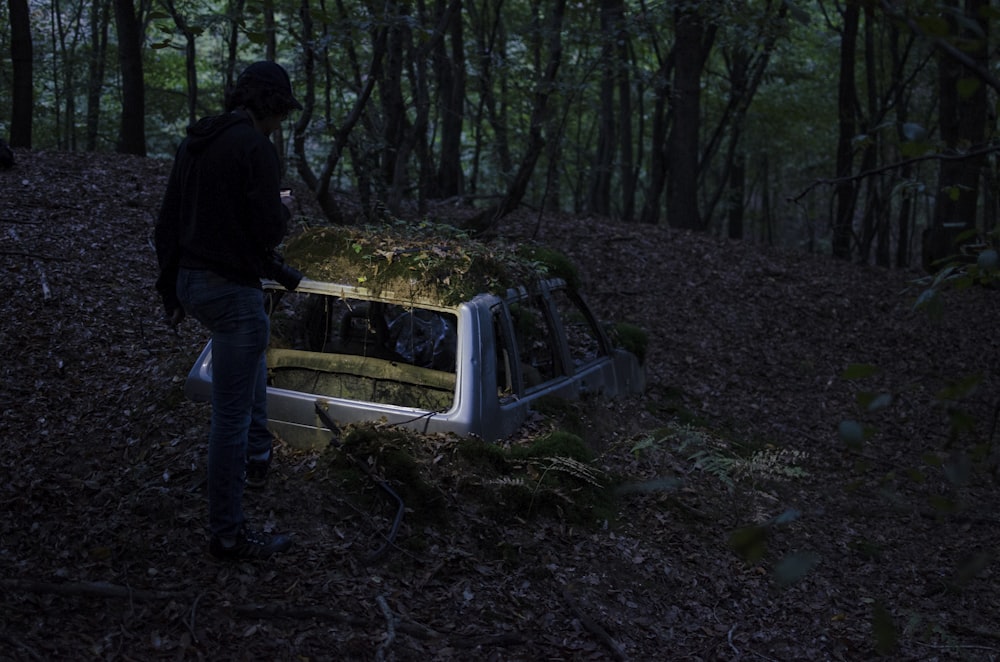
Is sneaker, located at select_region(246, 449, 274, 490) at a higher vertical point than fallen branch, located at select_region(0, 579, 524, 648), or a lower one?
higher

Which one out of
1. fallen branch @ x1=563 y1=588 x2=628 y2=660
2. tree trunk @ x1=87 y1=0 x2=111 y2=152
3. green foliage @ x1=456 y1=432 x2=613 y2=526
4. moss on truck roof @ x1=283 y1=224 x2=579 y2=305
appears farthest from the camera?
tree trunk @ x1=87 y1=0 x2=111 y2=152

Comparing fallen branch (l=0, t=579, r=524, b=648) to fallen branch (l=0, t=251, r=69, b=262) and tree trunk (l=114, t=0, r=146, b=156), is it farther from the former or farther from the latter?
tree trunk (l=114, t=0, r=146, b=156)

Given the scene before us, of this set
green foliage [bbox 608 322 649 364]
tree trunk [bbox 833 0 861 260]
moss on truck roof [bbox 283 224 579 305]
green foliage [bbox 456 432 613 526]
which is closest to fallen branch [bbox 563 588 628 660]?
green foliage [bbox 456 432 613 526]

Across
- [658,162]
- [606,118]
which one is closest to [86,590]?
[658,162]

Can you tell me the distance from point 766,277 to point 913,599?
10.1 meters

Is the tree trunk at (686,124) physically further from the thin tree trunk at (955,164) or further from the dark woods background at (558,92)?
the thin tree trunk at (955,164)

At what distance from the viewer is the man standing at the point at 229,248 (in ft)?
13.2

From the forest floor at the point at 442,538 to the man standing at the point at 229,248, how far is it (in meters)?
0.48

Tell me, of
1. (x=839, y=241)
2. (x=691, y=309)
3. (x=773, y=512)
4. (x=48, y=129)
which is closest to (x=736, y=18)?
(x=691, y=309)

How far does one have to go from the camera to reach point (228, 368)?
4.13 metres

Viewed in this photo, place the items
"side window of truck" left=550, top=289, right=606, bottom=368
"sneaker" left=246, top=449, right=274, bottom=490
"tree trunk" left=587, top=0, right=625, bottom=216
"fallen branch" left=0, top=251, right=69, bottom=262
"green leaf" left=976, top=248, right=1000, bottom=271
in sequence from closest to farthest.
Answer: "green leaf" left=976, top=248, right=1000, bottom=271, "sneaker" left=246, top=449, right=274, bottom=490, "side window of truck" left=550, top=289, right=606, bottom=368, "fallen branch" left=0, top=251, right=69, bottom=262, "tree trunk" left=587, top=0, right=625, bottom=216

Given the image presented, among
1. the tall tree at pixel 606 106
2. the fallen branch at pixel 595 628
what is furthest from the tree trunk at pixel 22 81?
the fallen branch at pixel 595 628

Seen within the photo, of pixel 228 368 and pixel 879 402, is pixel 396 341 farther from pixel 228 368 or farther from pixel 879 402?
pixel 879 402

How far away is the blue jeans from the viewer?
4.08 m
